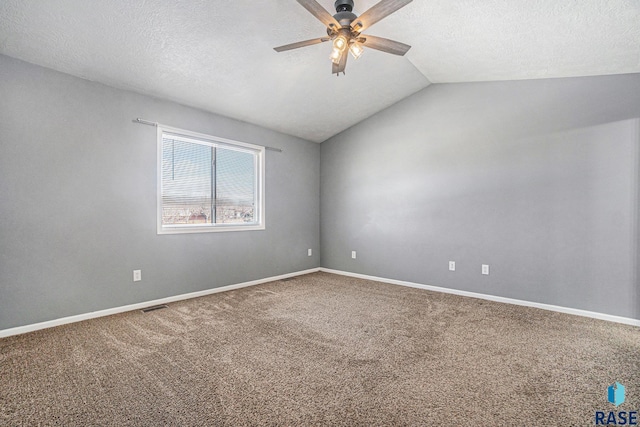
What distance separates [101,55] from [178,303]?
266 centimetres

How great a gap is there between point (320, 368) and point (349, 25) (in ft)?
8.19

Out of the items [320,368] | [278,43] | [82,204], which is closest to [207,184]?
[82,204]

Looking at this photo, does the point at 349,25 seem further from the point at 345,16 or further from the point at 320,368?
the point at 320,368

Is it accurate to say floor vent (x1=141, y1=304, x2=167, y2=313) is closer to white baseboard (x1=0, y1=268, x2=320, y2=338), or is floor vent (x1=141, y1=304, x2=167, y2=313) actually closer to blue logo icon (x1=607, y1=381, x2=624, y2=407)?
white baseboard (x1=0, y1=268, x2=320, y2=338)

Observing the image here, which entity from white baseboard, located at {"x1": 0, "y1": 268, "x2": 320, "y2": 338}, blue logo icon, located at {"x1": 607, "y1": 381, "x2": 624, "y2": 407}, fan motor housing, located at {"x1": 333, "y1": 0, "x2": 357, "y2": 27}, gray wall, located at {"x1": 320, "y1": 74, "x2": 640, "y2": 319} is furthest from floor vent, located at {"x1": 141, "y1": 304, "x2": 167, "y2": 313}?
blue logo icon, located at {"x1": 607, "y1": 381, "x2": 624, "y2": 407}

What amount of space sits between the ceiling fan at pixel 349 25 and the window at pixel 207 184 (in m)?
2.13

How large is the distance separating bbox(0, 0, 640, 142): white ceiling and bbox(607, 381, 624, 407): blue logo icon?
2.60 meters

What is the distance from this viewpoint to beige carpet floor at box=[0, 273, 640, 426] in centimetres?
163

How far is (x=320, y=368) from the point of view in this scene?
2.11 meters

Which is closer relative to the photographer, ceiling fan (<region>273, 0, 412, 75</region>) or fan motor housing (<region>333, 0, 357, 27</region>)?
ceiling fan (<region>273, 0, 412, 75</region>)

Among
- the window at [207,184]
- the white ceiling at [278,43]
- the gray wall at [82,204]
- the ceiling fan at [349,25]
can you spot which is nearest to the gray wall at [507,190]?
the white ceiling at [278,43]

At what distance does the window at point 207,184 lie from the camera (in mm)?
3705

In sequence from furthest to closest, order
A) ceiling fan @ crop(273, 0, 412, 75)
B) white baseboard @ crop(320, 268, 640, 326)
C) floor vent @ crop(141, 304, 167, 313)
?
floor vent @ crop(141, 304, 167, 313)
white baseboard @ crop(320, 268, 640, 326)
ceiling fan @ crop(273, 0, 412, 75)

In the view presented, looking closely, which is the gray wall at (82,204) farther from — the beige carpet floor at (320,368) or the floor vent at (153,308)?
the beige carpet floor at (320,368)
